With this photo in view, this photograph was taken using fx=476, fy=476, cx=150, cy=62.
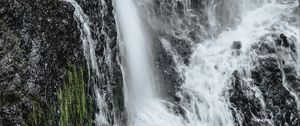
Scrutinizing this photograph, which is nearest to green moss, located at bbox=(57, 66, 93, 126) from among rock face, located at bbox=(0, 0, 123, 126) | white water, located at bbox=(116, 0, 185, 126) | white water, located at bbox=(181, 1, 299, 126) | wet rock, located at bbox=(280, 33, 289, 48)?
rock face, located at bbox=(0, 0, 123, 126)

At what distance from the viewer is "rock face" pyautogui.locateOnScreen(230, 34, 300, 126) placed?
14.9 metres

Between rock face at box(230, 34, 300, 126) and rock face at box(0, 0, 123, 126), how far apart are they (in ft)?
19.9

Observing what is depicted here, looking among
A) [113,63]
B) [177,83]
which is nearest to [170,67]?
[177,83]

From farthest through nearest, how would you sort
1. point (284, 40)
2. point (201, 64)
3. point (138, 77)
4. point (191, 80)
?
point (284, 40)
point (201, 64)
point (191, 80)
point (138, 77)

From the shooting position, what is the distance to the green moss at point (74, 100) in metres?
9.91

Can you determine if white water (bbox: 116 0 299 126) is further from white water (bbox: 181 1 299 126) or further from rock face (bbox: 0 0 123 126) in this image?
rock face (bbox: 0 0 123 126)

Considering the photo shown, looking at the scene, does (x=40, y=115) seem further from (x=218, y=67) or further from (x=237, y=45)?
(x=237, y=45)

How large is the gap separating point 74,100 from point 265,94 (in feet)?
24.3

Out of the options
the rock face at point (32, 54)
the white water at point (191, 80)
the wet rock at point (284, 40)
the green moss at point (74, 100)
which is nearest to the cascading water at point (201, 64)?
the white water at point (191, 80)

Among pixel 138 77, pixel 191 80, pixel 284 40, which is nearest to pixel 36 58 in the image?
pixel 138 77

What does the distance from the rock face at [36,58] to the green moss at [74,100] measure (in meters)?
0.05

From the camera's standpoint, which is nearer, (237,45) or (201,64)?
(201,64)

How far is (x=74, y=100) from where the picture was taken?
10.1m

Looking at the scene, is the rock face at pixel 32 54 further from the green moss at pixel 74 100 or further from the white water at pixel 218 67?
the white water at pixel 218 67
